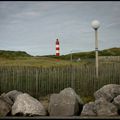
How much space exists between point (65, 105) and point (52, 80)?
4279mm

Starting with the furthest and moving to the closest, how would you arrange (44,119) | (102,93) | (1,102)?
(102,93)
(1,102)
(44,119)

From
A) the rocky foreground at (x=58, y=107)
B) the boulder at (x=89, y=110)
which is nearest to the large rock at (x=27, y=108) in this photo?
the rocky foreground at (x=58, y=107)

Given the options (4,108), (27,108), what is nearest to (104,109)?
(27,108)

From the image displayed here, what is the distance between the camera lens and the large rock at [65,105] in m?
9.43

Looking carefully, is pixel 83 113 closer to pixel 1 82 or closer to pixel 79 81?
pixel 79 81

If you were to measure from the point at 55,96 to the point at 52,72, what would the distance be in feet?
13.1

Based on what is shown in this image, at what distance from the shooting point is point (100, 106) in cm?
904

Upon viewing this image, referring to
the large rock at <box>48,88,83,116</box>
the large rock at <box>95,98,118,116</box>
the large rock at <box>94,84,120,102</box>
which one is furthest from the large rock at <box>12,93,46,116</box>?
the large rock at <box>94,84,120,102</box>

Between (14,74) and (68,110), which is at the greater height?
(14,74)

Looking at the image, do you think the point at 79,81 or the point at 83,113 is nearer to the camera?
the point at 83,113

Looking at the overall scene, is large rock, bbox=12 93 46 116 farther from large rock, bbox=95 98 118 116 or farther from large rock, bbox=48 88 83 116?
large rock, bbox=95 98 118 116

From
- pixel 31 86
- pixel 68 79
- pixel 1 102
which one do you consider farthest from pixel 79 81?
pixel 1 102

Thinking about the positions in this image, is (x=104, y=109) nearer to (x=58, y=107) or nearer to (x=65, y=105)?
(x=65, y=105)

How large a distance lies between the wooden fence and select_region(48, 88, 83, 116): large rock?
390cm
